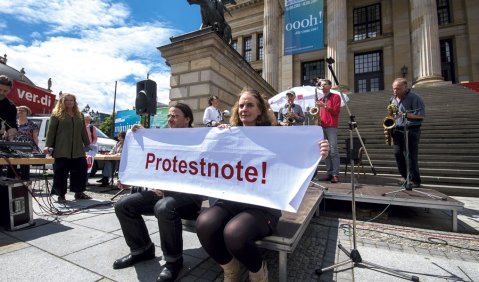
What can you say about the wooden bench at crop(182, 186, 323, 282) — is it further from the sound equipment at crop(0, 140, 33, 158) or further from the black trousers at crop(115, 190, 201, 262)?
the sound equipment at crop(0, 140, 33, 158)

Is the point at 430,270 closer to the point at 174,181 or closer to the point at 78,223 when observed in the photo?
the point at 174,181

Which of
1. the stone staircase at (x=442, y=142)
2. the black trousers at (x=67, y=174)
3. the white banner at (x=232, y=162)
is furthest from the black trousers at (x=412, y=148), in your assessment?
the black trousers at (x=67, y=174)

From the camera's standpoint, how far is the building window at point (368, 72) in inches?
920

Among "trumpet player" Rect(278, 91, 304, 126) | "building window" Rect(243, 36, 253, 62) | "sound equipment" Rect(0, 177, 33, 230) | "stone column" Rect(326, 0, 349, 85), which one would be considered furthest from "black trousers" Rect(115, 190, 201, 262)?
"building window" Rect(243, 36, 253, 62)

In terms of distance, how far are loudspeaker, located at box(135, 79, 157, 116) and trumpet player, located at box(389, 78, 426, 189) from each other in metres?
4.63

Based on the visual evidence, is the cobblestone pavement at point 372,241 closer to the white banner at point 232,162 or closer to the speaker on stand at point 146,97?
the white banner at point 232,162

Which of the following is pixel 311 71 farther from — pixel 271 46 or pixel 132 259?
pixel 132 259

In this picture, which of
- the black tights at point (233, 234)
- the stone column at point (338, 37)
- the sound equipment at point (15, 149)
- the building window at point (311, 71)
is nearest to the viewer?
the black tights at point (233, 234)

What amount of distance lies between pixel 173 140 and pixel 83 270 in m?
1.47

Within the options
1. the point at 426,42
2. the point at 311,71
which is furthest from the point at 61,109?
the point at 311,71

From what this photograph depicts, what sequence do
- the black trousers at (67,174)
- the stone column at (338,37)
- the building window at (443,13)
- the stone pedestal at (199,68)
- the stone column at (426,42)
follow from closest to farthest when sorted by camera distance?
1. the black trousers at (67,174)
2. the stone pedestal at (199,68)
3. the stone column at (426,42)
4. the stone column at (338,37)
5. the building window at (443,13)

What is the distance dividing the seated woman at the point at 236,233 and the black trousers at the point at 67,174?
165 inches

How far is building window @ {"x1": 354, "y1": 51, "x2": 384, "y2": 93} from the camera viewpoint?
2337cm

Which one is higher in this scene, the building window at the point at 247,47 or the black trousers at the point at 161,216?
the building window at the point at 247,47
